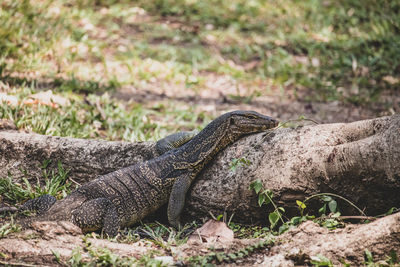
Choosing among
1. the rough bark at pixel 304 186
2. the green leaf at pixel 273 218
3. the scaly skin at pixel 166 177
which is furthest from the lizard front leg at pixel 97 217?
the green leaf at pixel 273 218

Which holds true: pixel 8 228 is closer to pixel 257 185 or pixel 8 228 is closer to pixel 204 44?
pixel 257 185

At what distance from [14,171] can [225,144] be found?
8.18ft

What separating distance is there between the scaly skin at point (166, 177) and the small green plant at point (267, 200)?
703 millimetres

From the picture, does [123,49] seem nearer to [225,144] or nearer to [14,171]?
[14,171]

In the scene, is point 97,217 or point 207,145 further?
point 207,145

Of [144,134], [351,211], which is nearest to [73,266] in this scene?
[351,211]

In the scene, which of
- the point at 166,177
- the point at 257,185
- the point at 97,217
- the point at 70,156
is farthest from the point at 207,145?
the point at 70,156

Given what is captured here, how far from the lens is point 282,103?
26.7 ft

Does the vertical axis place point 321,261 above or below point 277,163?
below

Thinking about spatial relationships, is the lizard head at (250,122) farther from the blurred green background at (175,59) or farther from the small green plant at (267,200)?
the blurred green background at (175,59)

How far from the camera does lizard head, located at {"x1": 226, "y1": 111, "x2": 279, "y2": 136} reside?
15.4 feet

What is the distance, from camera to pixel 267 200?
4168mm

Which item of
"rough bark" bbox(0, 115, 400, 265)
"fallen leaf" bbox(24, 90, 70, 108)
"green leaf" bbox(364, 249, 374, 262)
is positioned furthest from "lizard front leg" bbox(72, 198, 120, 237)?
"fallen leaf" bbox(24, 90, 70, 108)

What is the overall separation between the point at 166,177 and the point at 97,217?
0.81m
